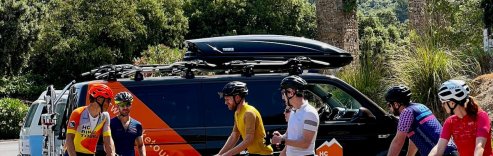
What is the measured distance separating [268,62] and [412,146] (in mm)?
3356

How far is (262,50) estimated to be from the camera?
11242mm

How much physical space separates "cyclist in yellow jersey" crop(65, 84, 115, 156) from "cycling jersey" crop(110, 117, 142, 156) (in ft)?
0.87

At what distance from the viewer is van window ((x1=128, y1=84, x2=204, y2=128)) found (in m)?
10.2

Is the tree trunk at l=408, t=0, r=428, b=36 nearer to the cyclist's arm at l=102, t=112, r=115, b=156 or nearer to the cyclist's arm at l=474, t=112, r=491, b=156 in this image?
the cyclist's arm at l=102, t=112, r=115, b=156

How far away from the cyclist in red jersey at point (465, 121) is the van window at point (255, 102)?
380 cm

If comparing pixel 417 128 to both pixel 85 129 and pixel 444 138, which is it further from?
pixel 85 129

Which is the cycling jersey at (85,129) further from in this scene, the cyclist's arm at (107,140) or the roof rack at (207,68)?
the roof rack at (207,68)

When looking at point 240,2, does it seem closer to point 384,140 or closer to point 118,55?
point 118,55

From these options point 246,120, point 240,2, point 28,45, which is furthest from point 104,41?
point 246,120

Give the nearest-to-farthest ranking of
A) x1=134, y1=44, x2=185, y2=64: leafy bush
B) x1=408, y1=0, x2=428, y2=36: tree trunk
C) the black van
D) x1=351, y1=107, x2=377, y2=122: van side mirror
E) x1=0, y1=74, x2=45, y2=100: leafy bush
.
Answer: the black van, x1=351, y1=107, x2=377, y2=122: van side mirror, x1=408, y1=0, x2=428, y2=36: tree trunk, x1=134, y1=44, x2=185, y2=64: leafy bush, x1=0, y1=74, x2=45, y2=100: leafy bush

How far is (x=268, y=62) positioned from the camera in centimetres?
1094

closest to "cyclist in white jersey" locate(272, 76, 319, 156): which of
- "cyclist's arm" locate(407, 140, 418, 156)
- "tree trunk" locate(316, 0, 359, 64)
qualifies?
"cyclist's arm" locate(407, 140, 418, 156)

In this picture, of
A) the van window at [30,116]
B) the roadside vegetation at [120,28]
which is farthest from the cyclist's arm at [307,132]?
the roadside vegetation at [120,28]

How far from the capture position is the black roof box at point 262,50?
11188 mm
